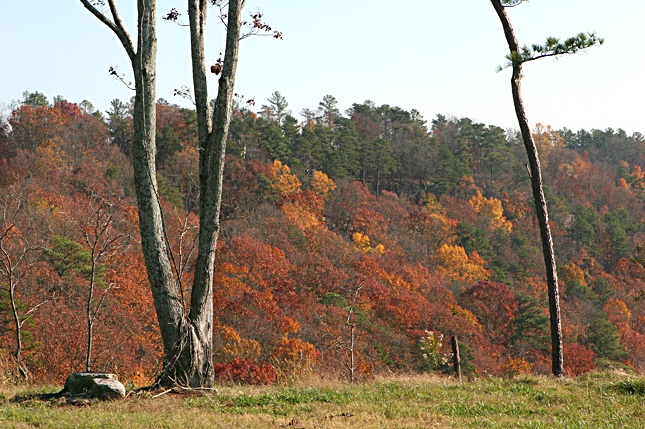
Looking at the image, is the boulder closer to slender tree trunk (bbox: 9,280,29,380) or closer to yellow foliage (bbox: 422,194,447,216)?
slender tree trunk (bbox: 9,280,29,380)

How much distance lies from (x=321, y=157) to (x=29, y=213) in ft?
Result: 138

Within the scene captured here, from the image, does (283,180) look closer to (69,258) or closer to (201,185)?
(69,258)

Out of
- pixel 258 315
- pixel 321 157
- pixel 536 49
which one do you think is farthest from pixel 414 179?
pixel 536 49

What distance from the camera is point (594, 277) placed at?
237 feet

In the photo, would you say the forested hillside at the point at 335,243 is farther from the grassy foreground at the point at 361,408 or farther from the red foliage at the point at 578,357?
the grassy foreground at the point at 361,408

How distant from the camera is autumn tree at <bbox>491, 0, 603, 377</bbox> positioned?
1113 cm

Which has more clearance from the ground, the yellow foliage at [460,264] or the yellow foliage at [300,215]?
the yellow foliage at [300,215]

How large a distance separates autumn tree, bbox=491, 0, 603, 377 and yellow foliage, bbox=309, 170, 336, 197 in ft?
210

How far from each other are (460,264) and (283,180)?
19849 mm

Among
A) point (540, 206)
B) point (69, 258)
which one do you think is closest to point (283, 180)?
point (69, 258)

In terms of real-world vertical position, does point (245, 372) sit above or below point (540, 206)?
below

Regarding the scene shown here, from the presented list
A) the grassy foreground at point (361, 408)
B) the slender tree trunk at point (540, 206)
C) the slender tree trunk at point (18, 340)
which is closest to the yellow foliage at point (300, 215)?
the slender tree trunk at point (18, 340)

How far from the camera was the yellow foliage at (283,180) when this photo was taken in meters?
73.1

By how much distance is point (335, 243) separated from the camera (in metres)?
66.0
